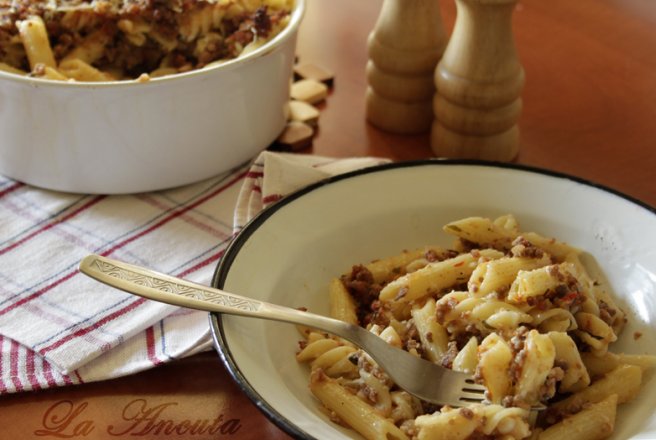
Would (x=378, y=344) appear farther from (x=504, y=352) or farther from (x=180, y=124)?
(x=180, y=124)

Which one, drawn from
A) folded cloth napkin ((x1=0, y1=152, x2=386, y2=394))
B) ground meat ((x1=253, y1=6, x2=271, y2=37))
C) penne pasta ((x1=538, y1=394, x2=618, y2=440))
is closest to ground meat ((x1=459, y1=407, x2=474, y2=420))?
penne pasta ((x1=538, y1=394, x2=618, y2=440))

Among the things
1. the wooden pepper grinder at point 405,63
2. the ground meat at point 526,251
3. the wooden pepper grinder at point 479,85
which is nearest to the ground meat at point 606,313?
the ground meat at point 526,251

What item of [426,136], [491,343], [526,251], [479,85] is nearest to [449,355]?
[491,343]

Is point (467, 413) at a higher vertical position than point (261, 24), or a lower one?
lower

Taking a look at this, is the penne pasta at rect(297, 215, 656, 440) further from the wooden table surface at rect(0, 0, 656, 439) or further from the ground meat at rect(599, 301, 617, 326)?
the wooden table surface at rect(0, 0, 656, 439)

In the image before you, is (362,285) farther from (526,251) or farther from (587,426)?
(587,426)
